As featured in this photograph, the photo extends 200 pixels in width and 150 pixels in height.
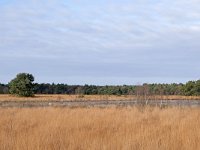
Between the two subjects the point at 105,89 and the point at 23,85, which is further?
the point at 105,89

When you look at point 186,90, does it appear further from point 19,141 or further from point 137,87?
point 19,141

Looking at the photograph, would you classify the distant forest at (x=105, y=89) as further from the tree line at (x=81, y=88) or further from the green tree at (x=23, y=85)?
the green tree at (x=23, y=85)

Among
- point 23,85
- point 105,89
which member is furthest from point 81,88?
point 23,85

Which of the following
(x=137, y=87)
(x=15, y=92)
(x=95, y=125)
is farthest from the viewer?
(x=15, y=92)

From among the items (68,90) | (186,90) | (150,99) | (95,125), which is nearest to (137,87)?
(150,99)

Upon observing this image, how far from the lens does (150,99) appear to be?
96.8 feet

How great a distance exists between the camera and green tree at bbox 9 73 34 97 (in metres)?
84.0

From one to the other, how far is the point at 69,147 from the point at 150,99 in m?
21.7

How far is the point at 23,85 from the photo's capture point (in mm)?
83938

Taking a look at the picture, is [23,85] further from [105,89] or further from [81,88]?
[105,89]

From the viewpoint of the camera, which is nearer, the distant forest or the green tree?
the green tree

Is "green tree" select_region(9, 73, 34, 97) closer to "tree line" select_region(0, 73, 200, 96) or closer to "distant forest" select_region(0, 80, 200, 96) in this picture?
"tree line" select_region(0, 73, 200, 96)

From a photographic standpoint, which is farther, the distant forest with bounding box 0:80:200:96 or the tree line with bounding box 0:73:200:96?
the distant forest with bounding box 0:80:200:96

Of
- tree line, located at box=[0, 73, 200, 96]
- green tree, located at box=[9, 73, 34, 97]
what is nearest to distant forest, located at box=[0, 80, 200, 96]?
tree line, located at box=[0, 73, 200, 96]
